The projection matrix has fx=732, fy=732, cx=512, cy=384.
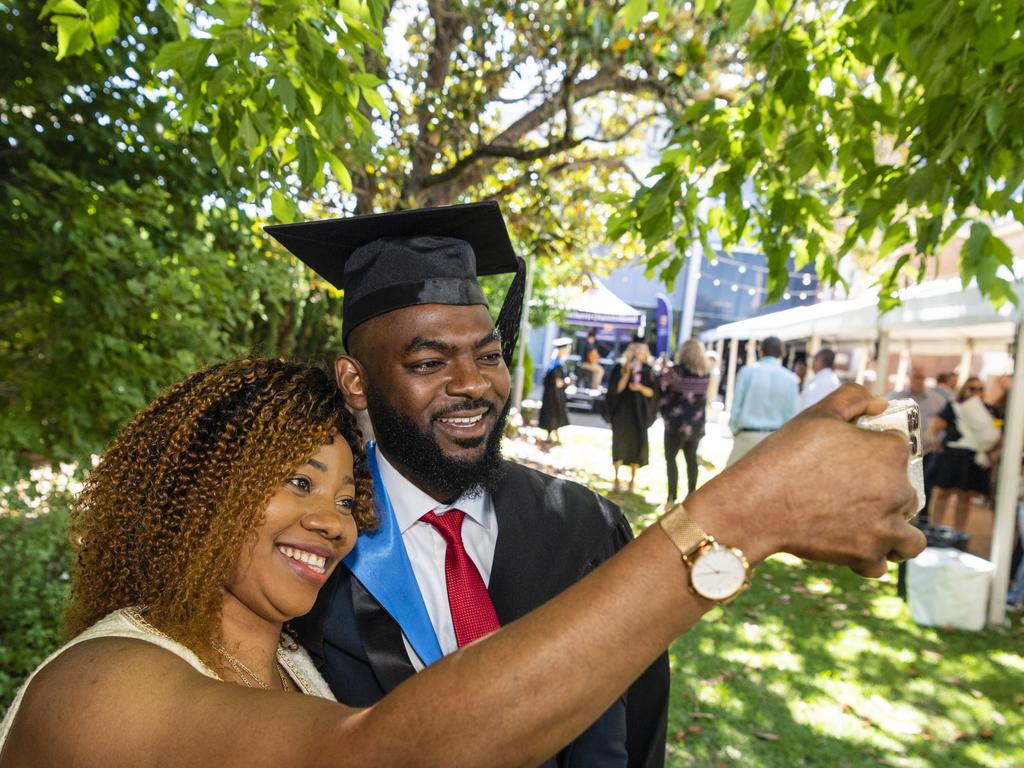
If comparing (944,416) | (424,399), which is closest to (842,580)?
(944,416)

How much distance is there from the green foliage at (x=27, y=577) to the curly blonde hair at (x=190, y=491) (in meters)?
2.35

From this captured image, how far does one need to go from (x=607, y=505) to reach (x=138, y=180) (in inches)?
146

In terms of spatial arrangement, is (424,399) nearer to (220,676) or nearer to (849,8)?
(220,676)

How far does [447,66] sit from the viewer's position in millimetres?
7805

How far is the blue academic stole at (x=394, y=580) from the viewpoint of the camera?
1601 mm

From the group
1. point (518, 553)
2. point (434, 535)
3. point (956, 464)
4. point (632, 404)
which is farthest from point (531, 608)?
point (632, 404)

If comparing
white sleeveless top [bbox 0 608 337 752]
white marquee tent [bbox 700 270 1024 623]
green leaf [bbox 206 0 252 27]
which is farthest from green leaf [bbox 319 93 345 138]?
white marquee tent [bbox 700 270 1024 623]

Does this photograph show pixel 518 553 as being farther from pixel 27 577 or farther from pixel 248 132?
pixel 27 577

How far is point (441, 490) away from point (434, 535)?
12 centimetres

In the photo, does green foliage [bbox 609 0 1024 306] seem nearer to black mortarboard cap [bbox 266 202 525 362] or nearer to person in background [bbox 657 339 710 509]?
black mortarboard cap [bbox 266 202 525 362]

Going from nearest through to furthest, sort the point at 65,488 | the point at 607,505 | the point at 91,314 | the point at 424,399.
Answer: the point at 424,399 < the point at 607,505 < the point at 91,314 < the point at 65,488

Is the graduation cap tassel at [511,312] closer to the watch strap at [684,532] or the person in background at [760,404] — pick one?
the watch strap at [684,532]

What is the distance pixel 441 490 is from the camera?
1.84m

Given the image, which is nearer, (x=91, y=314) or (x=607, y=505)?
(x=607, y=505)
